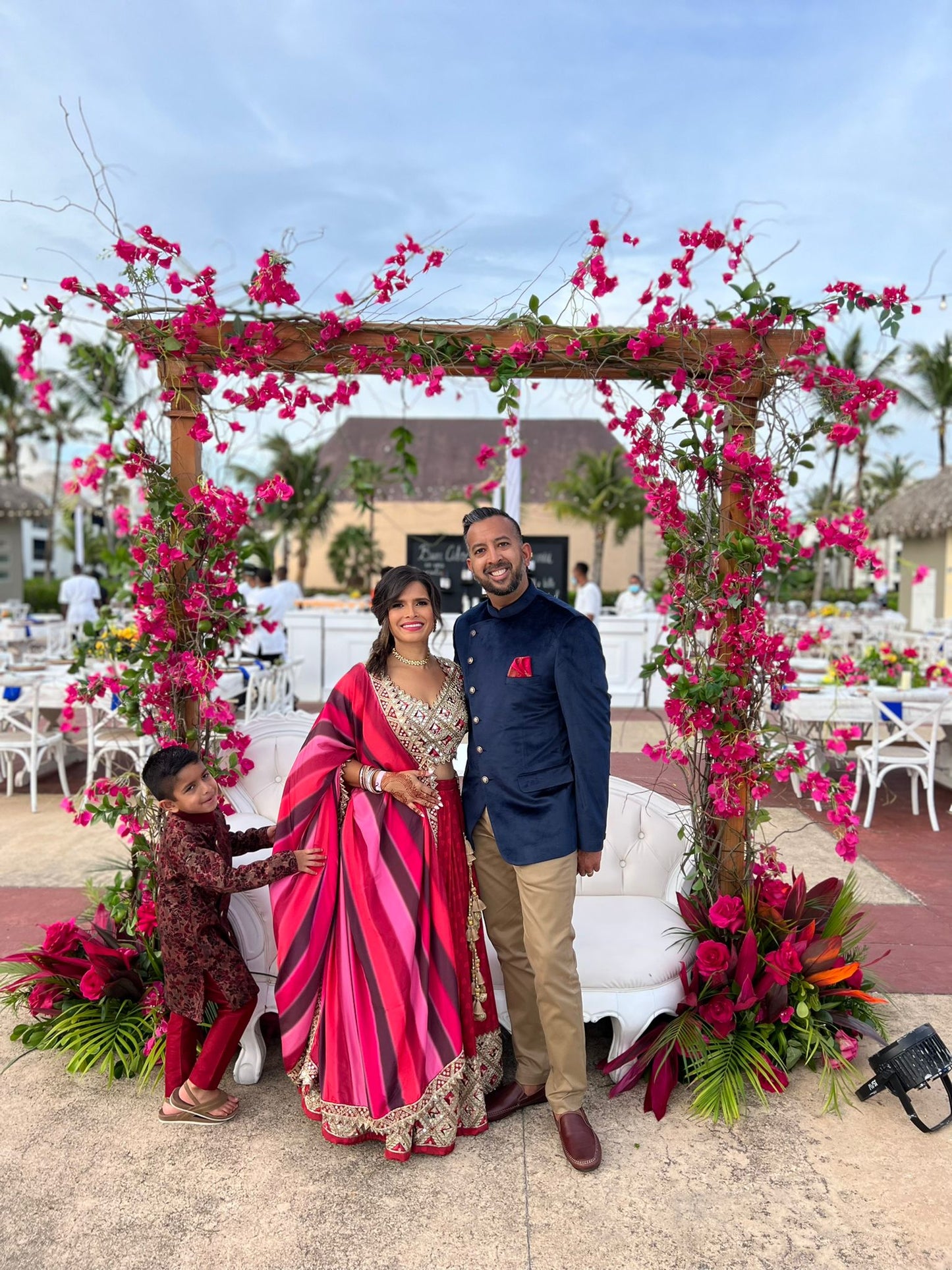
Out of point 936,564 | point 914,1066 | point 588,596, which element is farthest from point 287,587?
point 936,564

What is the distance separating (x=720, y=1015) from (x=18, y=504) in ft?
74.6

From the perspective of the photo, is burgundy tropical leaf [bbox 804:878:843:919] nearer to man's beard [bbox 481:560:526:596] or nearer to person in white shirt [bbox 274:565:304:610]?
man's beard [bbox 481:560:526:596]

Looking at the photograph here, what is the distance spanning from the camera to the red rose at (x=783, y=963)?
118 inches

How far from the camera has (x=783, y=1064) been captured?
2982 millimetres

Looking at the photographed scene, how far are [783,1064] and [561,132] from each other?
4904mm

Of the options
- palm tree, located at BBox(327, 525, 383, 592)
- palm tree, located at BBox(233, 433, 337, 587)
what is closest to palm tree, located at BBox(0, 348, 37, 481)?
palm tree, located at BBox(233, 433, 337, 587)

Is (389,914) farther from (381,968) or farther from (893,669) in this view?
(893,669)

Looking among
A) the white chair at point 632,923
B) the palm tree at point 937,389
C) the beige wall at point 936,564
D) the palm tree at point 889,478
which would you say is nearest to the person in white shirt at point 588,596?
the beige wall at point 936,564

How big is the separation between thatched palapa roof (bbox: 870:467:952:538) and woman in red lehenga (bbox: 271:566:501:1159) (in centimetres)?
1659

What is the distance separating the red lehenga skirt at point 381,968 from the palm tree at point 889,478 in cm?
3801

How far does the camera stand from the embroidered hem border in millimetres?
2531

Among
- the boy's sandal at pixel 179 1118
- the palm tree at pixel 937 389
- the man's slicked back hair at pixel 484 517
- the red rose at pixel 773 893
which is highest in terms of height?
the palm tree at pixel 937 389

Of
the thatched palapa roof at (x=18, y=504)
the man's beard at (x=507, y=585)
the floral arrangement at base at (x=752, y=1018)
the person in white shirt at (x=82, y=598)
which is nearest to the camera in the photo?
the man's beard at (x=507, y=585)

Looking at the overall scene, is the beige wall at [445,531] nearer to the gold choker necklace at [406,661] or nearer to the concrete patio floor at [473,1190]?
the gold choker necklace at [406,661]
